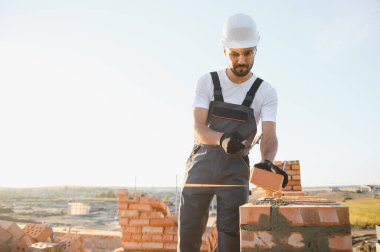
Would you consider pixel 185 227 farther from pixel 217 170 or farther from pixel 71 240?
pixel 71 240

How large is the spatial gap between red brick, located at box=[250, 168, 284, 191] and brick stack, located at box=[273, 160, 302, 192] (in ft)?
13.2

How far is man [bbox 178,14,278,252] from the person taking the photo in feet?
6.40

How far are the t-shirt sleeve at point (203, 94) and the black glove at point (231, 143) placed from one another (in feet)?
1.29

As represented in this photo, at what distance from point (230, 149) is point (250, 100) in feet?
1.54

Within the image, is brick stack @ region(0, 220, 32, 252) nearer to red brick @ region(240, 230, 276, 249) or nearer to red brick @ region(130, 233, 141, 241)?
red brick @ region(130, 233, 141, 241)

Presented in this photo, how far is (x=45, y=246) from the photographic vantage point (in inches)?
178

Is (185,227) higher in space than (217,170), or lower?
lower

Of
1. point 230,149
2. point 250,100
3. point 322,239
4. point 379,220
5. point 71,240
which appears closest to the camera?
point 322,239

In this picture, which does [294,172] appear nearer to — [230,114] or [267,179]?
[230,114]

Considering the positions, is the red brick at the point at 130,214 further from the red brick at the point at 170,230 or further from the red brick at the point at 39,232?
the red brick at the point at 39,232

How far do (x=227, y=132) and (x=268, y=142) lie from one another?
34 centimetres

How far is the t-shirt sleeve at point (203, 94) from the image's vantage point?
2.15 m

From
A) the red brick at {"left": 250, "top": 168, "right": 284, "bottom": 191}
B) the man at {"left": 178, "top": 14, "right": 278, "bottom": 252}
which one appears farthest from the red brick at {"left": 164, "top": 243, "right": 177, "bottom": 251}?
the red brick at {"left": 250, "top": 168, "right": 284, "bottom": 191}

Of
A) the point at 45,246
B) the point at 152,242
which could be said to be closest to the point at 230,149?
the point at 152,242
